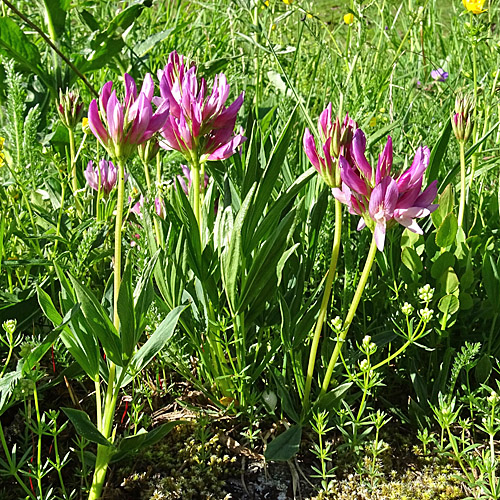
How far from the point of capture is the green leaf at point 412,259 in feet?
4.11

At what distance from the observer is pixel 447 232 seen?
4.00 ft

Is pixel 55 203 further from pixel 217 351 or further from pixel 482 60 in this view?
pixel 482 60

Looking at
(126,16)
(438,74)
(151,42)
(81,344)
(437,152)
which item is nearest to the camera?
(81,344)

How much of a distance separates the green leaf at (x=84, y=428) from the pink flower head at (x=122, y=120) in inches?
16.1

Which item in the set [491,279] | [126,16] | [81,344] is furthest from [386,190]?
[126,16]

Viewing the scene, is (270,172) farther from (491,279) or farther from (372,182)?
(491,279)

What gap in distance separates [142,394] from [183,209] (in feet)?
1.40

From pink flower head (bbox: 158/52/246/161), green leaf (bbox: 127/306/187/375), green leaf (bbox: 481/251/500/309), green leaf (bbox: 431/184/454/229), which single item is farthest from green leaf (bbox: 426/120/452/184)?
green leaf (bbox: 127/306/187/375)

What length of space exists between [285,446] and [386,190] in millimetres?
513

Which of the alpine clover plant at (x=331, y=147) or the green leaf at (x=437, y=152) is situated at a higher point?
the alpine clover plant at (x=331, y=147)

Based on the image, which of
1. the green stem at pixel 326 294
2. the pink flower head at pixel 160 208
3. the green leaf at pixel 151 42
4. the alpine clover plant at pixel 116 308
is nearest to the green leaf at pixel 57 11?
the green leaf at pixel 151 42

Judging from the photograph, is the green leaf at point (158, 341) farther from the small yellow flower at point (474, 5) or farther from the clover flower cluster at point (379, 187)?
the small yellow flower at point (474, 5)

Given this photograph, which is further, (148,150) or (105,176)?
(105,176)

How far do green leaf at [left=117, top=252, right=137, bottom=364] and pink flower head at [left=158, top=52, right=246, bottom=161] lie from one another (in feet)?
0.91
